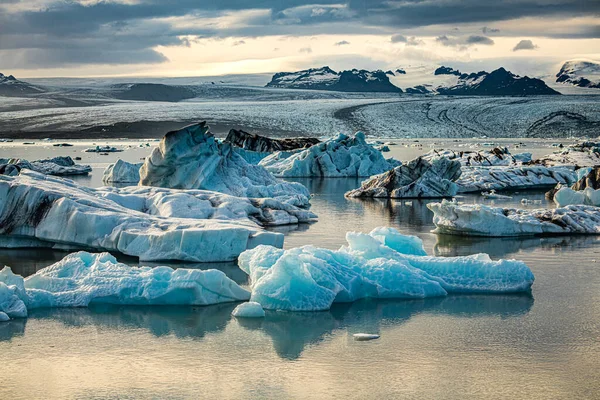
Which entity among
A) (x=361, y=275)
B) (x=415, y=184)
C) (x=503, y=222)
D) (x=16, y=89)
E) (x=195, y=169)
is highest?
(x=16, y=89)

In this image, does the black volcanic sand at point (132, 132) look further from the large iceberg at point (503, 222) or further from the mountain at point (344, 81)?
the mountain at point (344, 81)

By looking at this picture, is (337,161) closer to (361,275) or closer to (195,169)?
(195,169)

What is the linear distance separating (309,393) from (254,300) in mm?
2062

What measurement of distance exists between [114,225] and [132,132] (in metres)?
40.4

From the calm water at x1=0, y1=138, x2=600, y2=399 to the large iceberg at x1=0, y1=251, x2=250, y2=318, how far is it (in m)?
0.13

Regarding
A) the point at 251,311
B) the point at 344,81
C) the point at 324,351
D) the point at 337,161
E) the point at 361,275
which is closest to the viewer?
the point at 324,351

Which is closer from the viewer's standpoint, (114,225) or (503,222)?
(114,225)

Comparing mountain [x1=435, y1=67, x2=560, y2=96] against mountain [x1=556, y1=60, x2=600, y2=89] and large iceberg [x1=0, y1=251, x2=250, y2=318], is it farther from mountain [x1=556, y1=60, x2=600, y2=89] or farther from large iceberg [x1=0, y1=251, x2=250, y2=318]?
large iceberg [x1=0, y1=251, x2=250, y2=318]

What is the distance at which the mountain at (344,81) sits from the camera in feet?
324

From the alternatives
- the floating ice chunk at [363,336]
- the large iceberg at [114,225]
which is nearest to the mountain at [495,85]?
the large iceberg at [114,225]

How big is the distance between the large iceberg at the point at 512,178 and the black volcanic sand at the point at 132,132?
28.2 m

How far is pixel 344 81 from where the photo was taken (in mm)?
101438

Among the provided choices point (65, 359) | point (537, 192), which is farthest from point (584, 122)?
point (65, 359)

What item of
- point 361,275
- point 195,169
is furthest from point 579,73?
point 361,275
